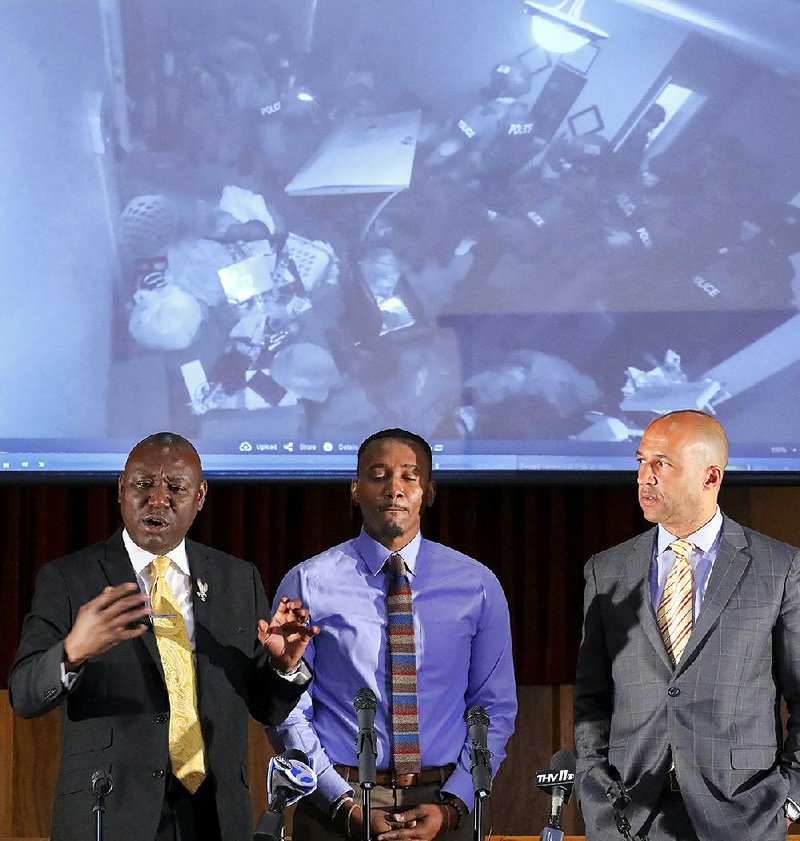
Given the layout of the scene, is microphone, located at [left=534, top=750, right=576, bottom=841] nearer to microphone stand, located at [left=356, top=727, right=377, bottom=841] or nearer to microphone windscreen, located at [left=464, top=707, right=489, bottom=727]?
microphone windscreen, located at [left=464, top=707, right=489, bottom=727]

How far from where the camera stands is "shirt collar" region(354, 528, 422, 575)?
11.5ft

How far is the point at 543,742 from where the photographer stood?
5.35 metres

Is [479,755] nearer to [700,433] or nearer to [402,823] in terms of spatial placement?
[402,823]

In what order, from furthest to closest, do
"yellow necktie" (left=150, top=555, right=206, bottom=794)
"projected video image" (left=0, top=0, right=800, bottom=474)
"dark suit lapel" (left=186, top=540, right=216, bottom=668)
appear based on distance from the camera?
"projected video image" (left=0, top=0, right=800, bottom=474) < "dark suit lapel" (left=186, top=540, right=216, bottom=668) < "yellow necktie" (left=150, top=555, right=206, bottom=794)

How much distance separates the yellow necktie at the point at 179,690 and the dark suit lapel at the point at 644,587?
41.9 inches

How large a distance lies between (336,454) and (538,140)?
1.34 meters

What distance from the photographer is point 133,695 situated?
9.80ft

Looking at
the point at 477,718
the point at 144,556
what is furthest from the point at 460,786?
the point at 144,556

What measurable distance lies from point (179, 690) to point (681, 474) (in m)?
1.29

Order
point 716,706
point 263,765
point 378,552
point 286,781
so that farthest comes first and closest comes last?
point 263,765
point 378,552
point 716,706
point 286,781

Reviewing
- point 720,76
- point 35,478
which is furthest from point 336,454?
point 720,76

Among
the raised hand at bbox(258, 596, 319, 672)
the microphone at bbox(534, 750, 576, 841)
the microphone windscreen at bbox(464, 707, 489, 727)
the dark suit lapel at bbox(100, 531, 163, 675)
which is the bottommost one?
the microphone at bbox(534, 750, 576, 841)

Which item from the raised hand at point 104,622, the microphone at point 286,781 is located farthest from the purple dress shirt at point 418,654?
the raised hand at point 104,622

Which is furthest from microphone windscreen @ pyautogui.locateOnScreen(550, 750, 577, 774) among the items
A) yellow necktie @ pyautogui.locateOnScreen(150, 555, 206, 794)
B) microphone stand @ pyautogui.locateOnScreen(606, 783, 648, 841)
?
yellow necktie @ pyautogui.locateOnScreen(150, 555, 206, 794)
